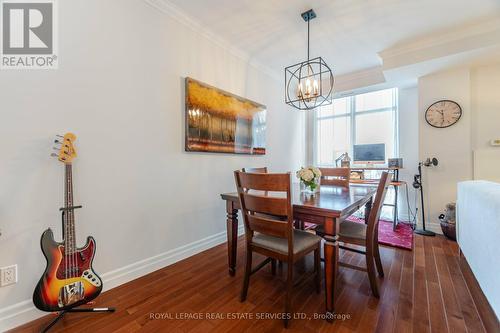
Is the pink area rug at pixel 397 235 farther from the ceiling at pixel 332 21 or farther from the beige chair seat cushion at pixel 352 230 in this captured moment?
the ceiling at pixel 332 21

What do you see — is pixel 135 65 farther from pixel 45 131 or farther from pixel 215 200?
pixel 215 200

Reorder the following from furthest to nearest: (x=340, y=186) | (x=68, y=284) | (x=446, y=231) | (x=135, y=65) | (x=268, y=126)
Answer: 1. (x=268, y=126)
2. (x=446, y=231)
3. (x=340, y=186)
4. (x=135, y=65)
5. (x=68, y=284)

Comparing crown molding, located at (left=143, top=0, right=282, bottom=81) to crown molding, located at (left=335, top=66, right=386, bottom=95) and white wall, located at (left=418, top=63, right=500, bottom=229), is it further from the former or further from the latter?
white wall, located at (left=418, top=63, right=500, bottom=229)

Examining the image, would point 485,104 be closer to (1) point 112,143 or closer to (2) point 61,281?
(1) point 112,143

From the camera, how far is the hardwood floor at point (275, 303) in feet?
4.50

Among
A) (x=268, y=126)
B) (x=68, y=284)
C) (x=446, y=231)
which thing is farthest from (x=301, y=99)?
(x=446, y=231)

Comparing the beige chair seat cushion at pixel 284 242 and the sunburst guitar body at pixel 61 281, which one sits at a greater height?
the beige chair seat cushion at pixel 284 242

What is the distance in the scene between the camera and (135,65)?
1.97 m

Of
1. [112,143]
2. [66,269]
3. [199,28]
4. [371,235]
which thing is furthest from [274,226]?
[199,28]

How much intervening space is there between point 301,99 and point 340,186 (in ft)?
3.73

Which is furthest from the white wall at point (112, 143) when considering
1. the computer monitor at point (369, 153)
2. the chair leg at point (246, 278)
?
the computer monitor at point (369, 153)

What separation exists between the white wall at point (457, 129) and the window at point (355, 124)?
65 cm

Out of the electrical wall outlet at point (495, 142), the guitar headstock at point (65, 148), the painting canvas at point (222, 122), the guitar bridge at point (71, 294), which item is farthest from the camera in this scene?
the electrical wall outlet at point (495, 142)

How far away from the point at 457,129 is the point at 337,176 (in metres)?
1.99
